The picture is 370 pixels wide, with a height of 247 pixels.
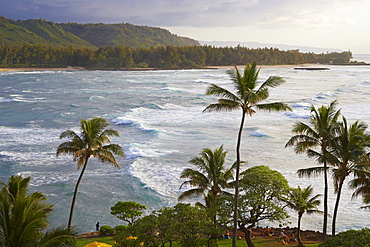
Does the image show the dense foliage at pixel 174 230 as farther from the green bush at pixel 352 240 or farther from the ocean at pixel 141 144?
the ocean at pixel 141 144

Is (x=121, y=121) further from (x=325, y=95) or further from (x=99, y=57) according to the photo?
(x=99, y=57)

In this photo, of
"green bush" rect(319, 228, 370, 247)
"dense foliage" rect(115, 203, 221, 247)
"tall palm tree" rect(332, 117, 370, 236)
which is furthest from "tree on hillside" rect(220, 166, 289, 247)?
"green bush" rect(319, 228, 370, 247)

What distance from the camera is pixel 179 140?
39281 millimetres

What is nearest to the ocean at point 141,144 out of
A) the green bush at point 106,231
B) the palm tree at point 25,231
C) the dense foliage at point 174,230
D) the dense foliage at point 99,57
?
the green bush at point 106,231

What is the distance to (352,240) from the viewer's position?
11211 millimetres

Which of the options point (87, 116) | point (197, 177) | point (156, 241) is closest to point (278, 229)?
point (197, 177)

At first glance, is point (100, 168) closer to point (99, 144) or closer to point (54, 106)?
point (99, 144)

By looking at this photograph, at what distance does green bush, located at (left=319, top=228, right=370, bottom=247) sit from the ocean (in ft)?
34.4

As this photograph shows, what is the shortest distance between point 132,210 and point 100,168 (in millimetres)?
12902

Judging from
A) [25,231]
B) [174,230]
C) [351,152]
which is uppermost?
[351,152]

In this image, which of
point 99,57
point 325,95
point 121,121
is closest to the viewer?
point 121,121

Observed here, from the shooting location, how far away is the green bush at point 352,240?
1099 centimetres

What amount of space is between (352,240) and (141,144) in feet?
91.6

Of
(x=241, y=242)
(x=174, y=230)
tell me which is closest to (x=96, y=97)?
(x=241, y=242)
